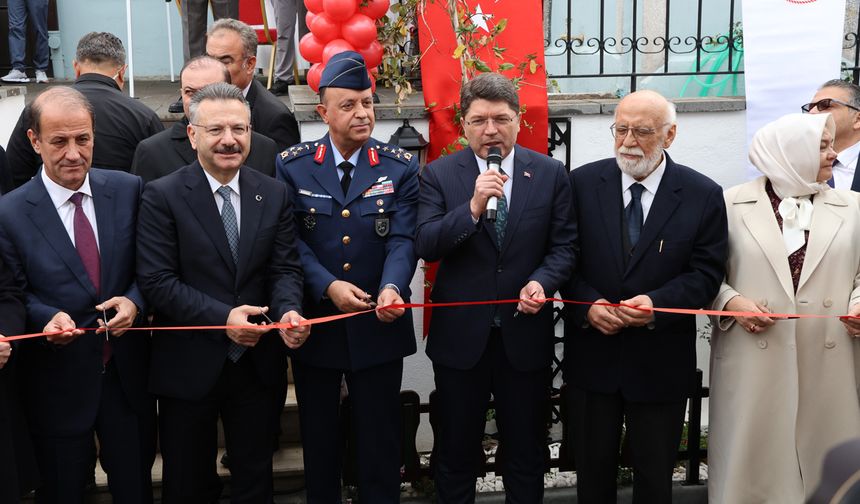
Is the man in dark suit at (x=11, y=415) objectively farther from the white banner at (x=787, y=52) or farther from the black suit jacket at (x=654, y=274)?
the white banner at (x=787, y=52)

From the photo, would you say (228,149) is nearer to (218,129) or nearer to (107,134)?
(218,129)

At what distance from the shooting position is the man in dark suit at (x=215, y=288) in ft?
13.4

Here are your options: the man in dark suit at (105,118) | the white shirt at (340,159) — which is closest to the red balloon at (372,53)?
the man in dark suit at (105,118)

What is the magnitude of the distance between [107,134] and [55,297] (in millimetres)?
1636

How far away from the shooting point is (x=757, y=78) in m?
6.32

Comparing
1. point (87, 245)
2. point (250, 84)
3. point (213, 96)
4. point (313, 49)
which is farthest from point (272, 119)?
point (87, 245)

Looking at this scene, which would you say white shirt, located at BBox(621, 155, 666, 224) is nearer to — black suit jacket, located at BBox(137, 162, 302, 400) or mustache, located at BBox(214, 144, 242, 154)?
A: black suit jacket, located at BBox(137, 162, 302, 400)

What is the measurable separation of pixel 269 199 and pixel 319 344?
0.70 meters

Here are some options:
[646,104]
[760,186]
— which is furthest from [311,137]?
[760,186]

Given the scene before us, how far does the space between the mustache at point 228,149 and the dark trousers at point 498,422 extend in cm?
133

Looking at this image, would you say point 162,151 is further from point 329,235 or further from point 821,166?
point 821,166

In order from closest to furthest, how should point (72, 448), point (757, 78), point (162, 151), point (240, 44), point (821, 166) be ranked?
point (72, 448), point (821, 166), point (162, 151), point (240, 44), point (757, 78)

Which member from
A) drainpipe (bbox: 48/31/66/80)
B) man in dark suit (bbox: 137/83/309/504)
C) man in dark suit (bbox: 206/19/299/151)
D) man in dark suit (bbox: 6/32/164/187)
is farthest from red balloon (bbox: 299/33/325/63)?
drainpipe (bbox: 48/31/66/80)

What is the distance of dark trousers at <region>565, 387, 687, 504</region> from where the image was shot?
438 cm
